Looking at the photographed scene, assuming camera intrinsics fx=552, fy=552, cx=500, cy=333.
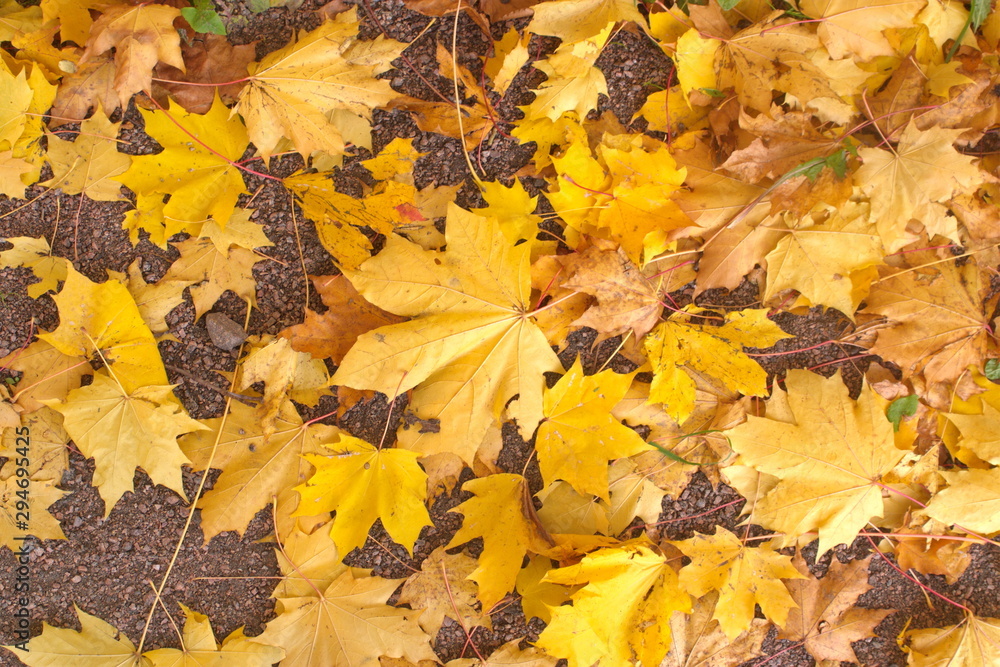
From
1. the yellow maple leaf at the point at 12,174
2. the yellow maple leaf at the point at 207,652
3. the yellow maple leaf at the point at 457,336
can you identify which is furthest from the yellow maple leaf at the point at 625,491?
the yellow maple leaf at the point at 12,174

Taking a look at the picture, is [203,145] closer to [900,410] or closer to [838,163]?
[838,163]

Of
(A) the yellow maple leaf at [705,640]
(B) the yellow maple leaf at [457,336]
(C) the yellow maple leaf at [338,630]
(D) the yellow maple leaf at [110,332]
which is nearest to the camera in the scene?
(B) the yellow maple leaf at [457,336]

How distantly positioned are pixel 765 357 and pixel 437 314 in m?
1.04

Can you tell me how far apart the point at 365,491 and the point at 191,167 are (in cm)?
100

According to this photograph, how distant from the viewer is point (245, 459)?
1.54m

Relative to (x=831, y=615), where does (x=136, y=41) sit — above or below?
above

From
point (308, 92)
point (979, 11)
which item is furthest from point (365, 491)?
point (979, 11)

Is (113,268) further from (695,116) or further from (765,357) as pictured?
(765,357)

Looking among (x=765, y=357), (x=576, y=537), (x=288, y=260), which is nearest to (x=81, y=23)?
(x=288, y=260)

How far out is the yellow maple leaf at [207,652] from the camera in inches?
61.6

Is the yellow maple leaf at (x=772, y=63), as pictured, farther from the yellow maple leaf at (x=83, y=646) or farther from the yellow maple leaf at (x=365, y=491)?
the yellow maple leaf at (x=83, y=646)

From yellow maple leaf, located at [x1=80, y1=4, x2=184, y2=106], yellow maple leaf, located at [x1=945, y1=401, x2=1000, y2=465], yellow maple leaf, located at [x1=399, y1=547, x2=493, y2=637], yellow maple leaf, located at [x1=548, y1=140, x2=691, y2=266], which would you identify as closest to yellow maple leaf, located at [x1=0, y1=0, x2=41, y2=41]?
yellow maple leaf, located at [x1=80, y1=4, x2=184, y2=106]

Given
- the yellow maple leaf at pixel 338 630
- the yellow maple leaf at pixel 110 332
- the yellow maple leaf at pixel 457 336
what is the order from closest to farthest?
the yellow maple leaf at pixel 457 336
the yellow maple leaf at pixel 110 332
the yellow maple leaf at pixel 338 630

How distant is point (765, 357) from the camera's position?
171cm
